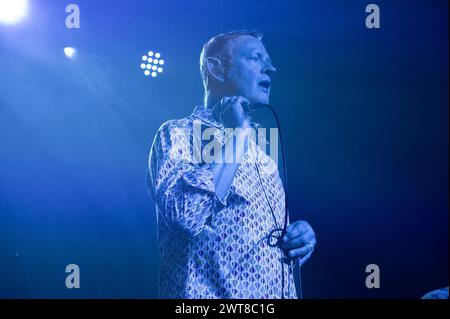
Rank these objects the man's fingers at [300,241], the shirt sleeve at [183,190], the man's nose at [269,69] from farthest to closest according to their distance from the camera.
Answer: the man's nose at [269,69] → the man's fingers at [300,241] → the shirt sleeve at [183,190]

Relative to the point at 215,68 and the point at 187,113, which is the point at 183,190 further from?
the point at 215,68

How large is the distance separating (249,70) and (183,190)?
626 mm

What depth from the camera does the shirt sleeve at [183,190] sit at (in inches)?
77.7

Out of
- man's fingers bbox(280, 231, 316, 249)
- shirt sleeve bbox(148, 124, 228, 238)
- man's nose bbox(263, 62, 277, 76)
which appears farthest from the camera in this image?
man's nose bbox(263, 62, 277, 76)

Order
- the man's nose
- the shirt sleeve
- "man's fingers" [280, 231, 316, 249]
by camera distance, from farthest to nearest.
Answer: the man's nose, "man's fingers" [280, 231, 316, 249], the shirt sleeve

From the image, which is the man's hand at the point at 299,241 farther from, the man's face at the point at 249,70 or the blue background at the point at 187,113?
the man's face at the point at 249,70

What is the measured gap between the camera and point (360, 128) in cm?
231

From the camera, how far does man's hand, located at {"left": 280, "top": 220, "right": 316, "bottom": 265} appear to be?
2.12 meters
